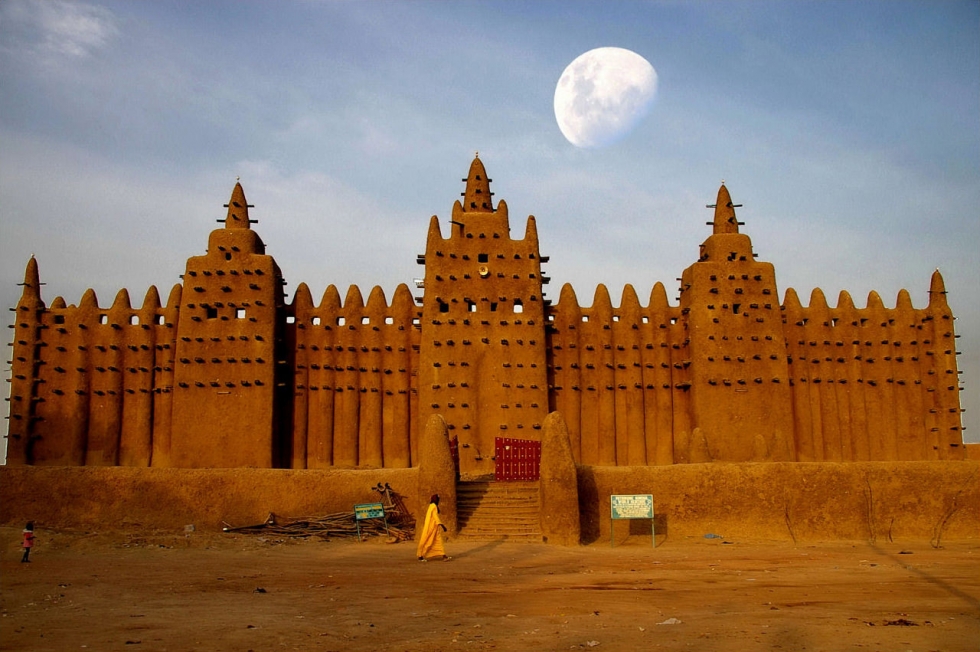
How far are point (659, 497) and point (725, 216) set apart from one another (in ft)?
44.2

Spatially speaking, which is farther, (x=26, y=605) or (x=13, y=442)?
(x=13, y=442)

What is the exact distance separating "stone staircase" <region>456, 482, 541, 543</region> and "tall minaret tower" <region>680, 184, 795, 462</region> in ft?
28.0

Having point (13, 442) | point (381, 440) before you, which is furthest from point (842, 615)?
point (13, 442)

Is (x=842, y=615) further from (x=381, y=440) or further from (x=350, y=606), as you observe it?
(x=381, y=440)

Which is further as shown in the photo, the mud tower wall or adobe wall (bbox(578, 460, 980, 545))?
the mud tower wall

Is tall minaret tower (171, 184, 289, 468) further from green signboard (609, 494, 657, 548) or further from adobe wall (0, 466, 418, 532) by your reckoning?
green signboard (609, 494, 657, 548)

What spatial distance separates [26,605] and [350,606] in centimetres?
411

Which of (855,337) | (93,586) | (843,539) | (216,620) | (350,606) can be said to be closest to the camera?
(216,620)

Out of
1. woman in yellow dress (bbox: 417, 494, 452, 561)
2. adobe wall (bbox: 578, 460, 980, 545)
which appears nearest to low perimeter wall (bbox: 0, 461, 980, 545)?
adobe wall (bbox: 578, 460, 980, 545)

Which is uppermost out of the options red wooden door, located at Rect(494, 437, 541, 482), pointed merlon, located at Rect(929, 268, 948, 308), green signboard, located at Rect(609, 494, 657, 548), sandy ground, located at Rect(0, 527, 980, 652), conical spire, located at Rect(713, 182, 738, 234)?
conical spire, located at Rect(713, 182, 738, 234)

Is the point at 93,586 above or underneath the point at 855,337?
underneath

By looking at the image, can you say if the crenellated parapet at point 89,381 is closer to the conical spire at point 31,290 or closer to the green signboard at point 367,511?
the conical spire at point 31,290

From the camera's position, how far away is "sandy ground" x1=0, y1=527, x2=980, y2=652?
9.78 m

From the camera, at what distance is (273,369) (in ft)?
92.9
